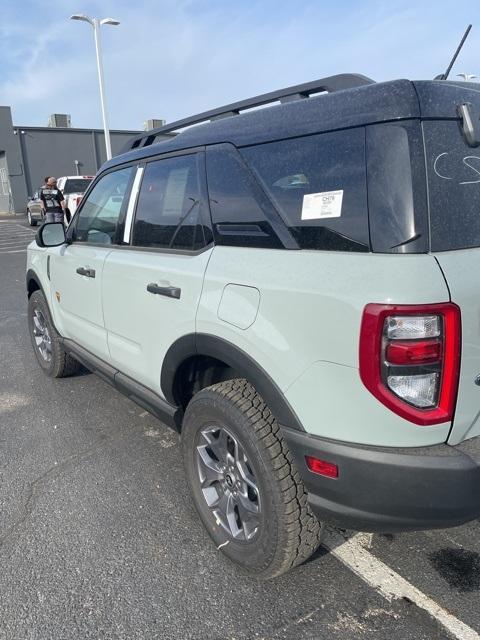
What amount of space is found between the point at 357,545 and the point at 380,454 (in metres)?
0.97

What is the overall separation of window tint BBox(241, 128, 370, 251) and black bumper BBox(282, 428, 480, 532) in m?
0.69

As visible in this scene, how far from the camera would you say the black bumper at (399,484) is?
1638 millimetres

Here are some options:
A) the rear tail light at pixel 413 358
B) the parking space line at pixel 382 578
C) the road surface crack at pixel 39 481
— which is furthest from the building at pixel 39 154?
the rear tail light at pixel 413 358

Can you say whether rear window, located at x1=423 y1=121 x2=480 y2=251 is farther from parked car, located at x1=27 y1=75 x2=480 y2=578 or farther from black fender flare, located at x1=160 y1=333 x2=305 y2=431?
black fender flare, located at x1=160 y1=333 x2=305 y2=431

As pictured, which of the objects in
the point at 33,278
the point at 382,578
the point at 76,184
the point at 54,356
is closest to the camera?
the point at 382,578

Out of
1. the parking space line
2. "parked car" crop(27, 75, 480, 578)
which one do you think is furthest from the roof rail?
the parking space line

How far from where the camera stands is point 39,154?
99.6ft

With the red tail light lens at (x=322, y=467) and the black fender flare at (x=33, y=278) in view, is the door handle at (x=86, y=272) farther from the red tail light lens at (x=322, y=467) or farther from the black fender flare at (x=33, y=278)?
the red tail light lens at (x=322, y=467)

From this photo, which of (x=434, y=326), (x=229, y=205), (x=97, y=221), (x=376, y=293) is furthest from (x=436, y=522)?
(x=97, y=221)

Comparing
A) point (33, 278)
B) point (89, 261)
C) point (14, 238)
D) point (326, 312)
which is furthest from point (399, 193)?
point (14, 238)

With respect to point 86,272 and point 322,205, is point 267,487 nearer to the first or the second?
point 322,205

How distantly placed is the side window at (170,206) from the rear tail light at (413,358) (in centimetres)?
107

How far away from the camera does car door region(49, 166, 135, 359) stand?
10.5 ft

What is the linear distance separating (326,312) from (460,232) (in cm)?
52
